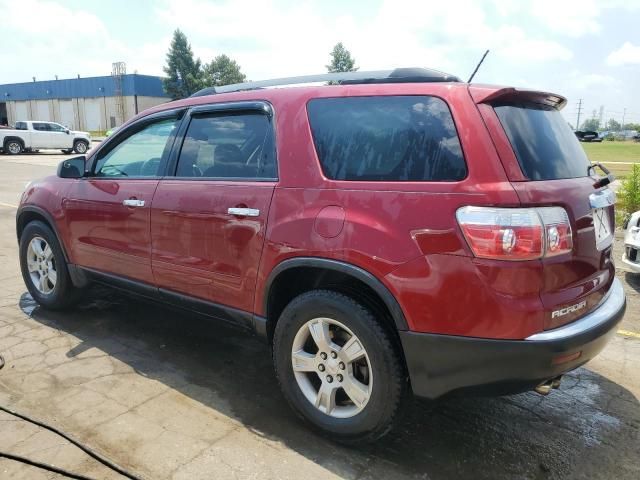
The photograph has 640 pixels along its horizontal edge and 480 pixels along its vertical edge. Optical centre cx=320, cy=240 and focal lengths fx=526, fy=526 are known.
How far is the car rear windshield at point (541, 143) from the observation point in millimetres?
2412

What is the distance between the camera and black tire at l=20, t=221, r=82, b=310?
14.7 ft

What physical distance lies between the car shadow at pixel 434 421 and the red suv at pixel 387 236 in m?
0.20

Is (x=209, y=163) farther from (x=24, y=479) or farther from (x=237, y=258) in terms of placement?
(x=24, y=479)

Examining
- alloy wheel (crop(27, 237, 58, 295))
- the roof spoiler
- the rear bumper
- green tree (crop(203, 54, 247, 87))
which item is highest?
green tree (crop(203, 54, 247, 87))

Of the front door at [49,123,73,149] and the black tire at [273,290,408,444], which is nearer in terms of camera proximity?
the black tire at [273,290,408,444]

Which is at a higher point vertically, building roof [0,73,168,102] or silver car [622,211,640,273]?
building roof [0,73,168,102]

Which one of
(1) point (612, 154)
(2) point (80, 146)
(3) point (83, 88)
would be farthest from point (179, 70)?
(1) point (612, 154)

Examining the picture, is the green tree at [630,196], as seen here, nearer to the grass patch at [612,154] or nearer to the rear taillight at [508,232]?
the rear taillight at [508,232]

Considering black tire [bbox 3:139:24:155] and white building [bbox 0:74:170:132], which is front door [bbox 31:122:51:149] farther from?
white building [bbox 0:74:170:132]

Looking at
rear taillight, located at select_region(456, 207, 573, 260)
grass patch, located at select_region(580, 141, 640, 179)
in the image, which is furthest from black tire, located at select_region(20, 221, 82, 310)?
grass patch, located at select_region(580, 141, 640, 179)

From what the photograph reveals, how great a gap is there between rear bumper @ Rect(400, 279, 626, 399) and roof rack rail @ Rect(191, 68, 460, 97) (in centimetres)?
128

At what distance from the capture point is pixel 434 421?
3.03m

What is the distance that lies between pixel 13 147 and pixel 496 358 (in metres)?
29.9

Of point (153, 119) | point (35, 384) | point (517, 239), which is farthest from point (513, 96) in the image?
point (35, 384)
